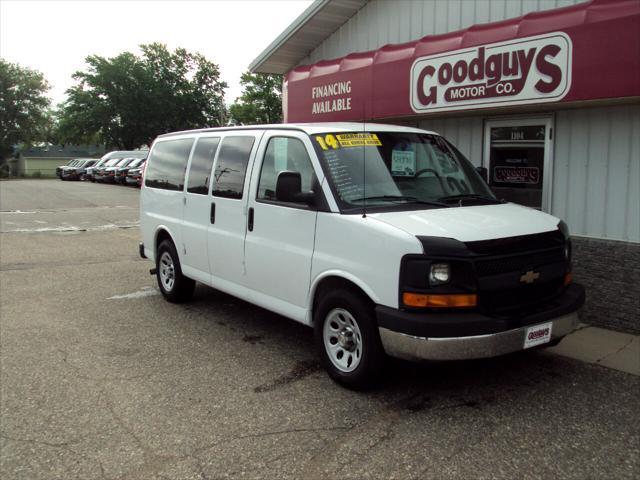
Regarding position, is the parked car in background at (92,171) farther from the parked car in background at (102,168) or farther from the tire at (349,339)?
the tire at (349,339)

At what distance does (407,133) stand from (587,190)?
98.6 inches

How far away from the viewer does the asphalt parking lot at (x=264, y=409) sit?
139 inches

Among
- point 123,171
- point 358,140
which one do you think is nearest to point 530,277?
point 358,140

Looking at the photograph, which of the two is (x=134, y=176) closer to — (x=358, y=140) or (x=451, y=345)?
(x=358, y=140)

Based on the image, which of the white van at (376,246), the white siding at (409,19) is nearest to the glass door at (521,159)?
the white siding at (409,19)

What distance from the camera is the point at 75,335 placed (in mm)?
6113

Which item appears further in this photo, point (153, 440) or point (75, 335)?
point (75, 335)

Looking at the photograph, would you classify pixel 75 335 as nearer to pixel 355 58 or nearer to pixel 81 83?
pixel 355 58

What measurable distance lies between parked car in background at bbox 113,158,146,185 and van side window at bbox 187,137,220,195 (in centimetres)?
3028

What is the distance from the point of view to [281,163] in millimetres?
5348

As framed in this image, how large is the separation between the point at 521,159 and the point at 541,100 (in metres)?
1.12

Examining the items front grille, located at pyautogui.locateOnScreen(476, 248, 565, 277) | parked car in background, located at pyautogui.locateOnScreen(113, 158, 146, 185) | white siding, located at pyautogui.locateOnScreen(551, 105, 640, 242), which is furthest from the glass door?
parked car in background, located at pyautogui.locateOnScreen(113, 158, 146, 185)

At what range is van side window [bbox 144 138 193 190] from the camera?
6855 mm

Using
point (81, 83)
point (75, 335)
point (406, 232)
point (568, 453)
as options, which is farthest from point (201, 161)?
point (81, 83)
